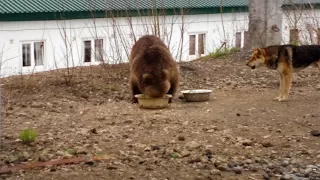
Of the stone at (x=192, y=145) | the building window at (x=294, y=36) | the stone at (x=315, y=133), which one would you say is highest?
the building window at (x=294, y=36)

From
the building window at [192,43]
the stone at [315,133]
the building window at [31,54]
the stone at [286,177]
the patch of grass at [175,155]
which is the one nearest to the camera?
the stone at [286,177]

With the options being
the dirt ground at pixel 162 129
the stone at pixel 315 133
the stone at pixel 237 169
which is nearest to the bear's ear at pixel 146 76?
the dirt ground at pixel 162 129

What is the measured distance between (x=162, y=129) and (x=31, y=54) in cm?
1950

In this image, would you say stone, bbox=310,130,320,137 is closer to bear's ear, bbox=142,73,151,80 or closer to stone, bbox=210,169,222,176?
stone, bbox=210,169,222,176

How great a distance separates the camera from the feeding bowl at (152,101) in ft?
33.8

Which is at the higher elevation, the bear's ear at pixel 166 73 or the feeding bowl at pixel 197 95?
the bear's ear at pixel 166 73

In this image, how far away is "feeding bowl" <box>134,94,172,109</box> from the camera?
33.8 ft

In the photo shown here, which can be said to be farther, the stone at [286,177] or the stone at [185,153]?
the stone at [185,153]

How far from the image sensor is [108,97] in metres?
11.6

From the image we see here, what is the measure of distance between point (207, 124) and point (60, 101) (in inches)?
112

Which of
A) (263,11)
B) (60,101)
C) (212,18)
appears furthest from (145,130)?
(212,18)

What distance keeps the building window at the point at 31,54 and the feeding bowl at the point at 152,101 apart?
56.8 feet

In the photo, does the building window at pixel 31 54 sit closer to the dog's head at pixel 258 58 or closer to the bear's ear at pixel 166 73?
the dog's head at pixel 258 58

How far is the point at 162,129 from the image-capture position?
29.0ft
